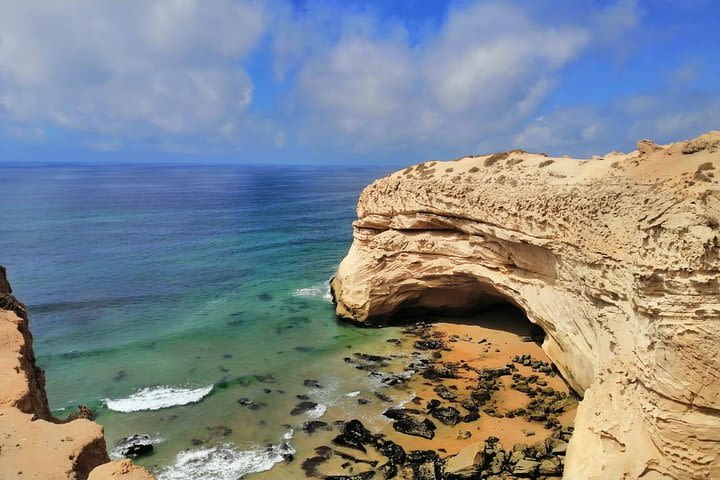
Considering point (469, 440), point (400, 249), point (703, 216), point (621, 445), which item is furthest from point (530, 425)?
point (400, 249)

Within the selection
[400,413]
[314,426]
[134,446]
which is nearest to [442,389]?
[400,413]

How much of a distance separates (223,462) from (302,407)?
4130mm

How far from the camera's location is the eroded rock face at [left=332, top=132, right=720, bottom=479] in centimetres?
1094

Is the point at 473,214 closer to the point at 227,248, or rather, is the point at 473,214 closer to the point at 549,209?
the point at 549,209

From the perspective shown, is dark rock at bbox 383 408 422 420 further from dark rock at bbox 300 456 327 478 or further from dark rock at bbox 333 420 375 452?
dark rock at bbox 300 456 327 478

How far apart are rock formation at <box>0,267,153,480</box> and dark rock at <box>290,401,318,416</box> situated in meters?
10.7

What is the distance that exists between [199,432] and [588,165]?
717 inches

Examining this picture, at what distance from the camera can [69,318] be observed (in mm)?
28641

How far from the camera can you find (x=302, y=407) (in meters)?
19.1

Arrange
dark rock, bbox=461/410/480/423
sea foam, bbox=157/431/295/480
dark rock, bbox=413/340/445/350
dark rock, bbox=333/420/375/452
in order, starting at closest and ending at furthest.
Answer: sea foam, bbox=157/431/295/480 < dark rock, bbox=333/420/375/452 < dark rock, bbox=461/410/480/423 < dark rock, bbox=413/340/445/350

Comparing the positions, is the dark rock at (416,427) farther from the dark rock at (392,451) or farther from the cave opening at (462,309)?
the cave opening at (462,309)

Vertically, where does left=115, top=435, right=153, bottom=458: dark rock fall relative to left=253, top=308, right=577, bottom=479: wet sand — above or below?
below

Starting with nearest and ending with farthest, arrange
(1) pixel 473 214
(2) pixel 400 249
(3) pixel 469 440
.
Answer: (3) pixel 469 440
(1) pixel 473 214
(2) pixel 400 249

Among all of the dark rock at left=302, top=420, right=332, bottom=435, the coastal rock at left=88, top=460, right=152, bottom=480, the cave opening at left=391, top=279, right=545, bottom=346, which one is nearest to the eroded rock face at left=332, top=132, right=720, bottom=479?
the cave opening at left=391, top=279, right=545, bottom=346
